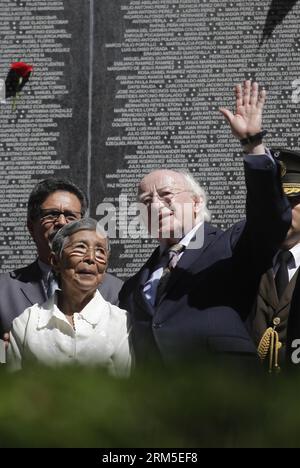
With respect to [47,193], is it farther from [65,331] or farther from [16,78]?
[16,78]

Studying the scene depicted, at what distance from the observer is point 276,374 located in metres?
1.52

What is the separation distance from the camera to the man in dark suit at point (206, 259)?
3889mm

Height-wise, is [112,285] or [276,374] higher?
[276,374]

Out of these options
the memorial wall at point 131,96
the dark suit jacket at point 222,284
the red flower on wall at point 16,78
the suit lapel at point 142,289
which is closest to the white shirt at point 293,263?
the dark suit jacket at point 222,284

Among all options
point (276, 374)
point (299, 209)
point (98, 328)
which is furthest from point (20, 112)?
point (276, 374)

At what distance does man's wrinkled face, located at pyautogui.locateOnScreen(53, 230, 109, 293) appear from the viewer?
4023mm

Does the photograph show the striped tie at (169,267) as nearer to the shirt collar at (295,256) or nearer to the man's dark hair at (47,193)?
the shirt collar at (295,256)

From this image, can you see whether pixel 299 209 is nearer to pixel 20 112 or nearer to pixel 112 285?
pixel 112 285

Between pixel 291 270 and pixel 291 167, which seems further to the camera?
pixel 291 167

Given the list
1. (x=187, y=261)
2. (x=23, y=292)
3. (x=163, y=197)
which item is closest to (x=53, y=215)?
(x=23, y=292)

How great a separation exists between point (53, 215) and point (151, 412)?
379 cm

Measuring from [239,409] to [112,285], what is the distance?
3.67 meters

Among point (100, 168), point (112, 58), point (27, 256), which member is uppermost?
point (112, 58)
